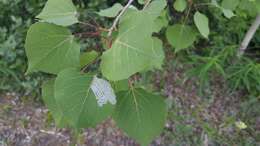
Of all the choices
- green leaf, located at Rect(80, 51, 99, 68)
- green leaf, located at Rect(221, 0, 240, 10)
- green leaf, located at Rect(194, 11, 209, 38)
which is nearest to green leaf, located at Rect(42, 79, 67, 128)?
green leaf, located at Rect(80, 51, 99, 68)

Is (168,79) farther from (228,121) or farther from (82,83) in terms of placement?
(82,83)

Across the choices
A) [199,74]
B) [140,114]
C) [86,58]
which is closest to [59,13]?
[86,58]

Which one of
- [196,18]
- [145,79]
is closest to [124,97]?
[196,18]

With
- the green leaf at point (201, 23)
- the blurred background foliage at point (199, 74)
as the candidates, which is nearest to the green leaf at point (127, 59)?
the green leaf at point (201, 23)

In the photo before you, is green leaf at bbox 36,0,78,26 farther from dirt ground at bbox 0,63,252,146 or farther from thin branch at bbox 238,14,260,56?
thin branch at bbox 238,14,260,56

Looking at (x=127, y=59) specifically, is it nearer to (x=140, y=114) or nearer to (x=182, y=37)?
(x=140, y=114)

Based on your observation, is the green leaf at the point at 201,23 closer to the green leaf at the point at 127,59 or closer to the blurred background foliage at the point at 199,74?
the green leaf at the point at 127,59
